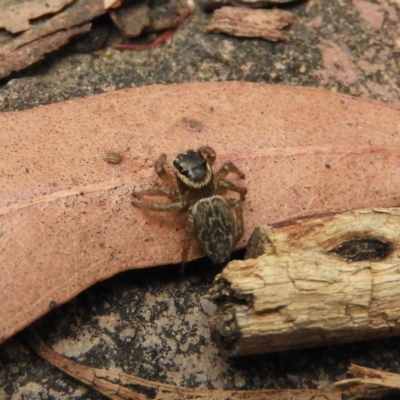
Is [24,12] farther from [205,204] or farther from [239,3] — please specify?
[205,204]

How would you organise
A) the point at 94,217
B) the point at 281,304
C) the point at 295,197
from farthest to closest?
1. the point at 295,197
2. the point at 94,217
3. the point at 281,304

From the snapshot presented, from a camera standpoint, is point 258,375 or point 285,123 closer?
point 258,375

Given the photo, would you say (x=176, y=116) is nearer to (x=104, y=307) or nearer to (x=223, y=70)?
(x=223, y=70)

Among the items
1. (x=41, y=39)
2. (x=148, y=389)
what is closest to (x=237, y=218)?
(x=148, y=389)

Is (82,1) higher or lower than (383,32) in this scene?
higher

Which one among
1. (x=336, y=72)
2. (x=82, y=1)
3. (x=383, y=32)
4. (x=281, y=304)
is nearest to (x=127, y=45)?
(x=82, y=1)

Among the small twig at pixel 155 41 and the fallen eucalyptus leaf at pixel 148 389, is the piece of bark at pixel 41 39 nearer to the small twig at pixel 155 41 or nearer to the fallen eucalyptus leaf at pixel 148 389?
the small twig at pixel 155 41
